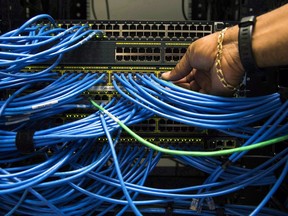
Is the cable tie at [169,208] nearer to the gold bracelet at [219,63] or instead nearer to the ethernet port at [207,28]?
the gold bracelet at [219,63]

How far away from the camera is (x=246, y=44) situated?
0.67m

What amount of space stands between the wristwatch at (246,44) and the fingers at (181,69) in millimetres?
146

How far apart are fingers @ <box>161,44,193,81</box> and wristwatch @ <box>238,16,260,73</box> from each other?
15 cm

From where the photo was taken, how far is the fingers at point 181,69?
0.79 meters

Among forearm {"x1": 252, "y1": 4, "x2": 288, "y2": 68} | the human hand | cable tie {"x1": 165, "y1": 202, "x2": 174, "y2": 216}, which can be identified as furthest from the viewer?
cable tie {"x1": 165, "y1": 202, "x2": 174, "y2": 216}

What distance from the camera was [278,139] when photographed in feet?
2.18

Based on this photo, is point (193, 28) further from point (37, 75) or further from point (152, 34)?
point (37, 75)

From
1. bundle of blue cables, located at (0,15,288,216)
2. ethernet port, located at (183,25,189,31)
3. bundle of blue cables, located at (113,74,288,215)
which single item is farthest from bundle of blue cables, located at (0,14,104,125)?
ethernet port, located at (183,25,189,31)

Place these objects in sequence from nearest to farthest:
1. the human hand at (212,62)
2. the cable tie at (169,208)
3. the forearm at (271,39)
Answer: the forearm at (271,39) < the human hand at (212,62) < the cable tie at (169,208)

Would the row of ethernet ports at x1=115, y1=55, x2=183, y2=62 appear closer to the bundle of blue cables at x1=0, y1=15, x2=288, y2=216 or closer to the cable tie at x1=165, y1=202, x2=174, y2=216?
the bundle of blue cables at x1=0, y1=15, x2=288, y2=216

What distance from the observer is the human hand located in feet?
2.38

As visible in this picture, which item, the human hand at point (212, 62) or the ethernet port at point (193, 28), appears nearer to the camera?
the human hand at point (212, 62)

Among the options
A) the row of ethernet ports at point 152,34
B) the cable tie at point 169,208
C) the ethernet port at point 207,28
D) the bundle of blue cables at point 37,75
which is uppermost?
the ethernet port at point 207,28

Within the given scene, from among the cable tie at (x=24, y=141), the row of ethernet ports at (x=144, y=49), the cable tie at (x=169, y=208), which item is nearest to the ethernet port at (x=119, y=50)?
the row of ethernet ports at (x=144, y=49)
